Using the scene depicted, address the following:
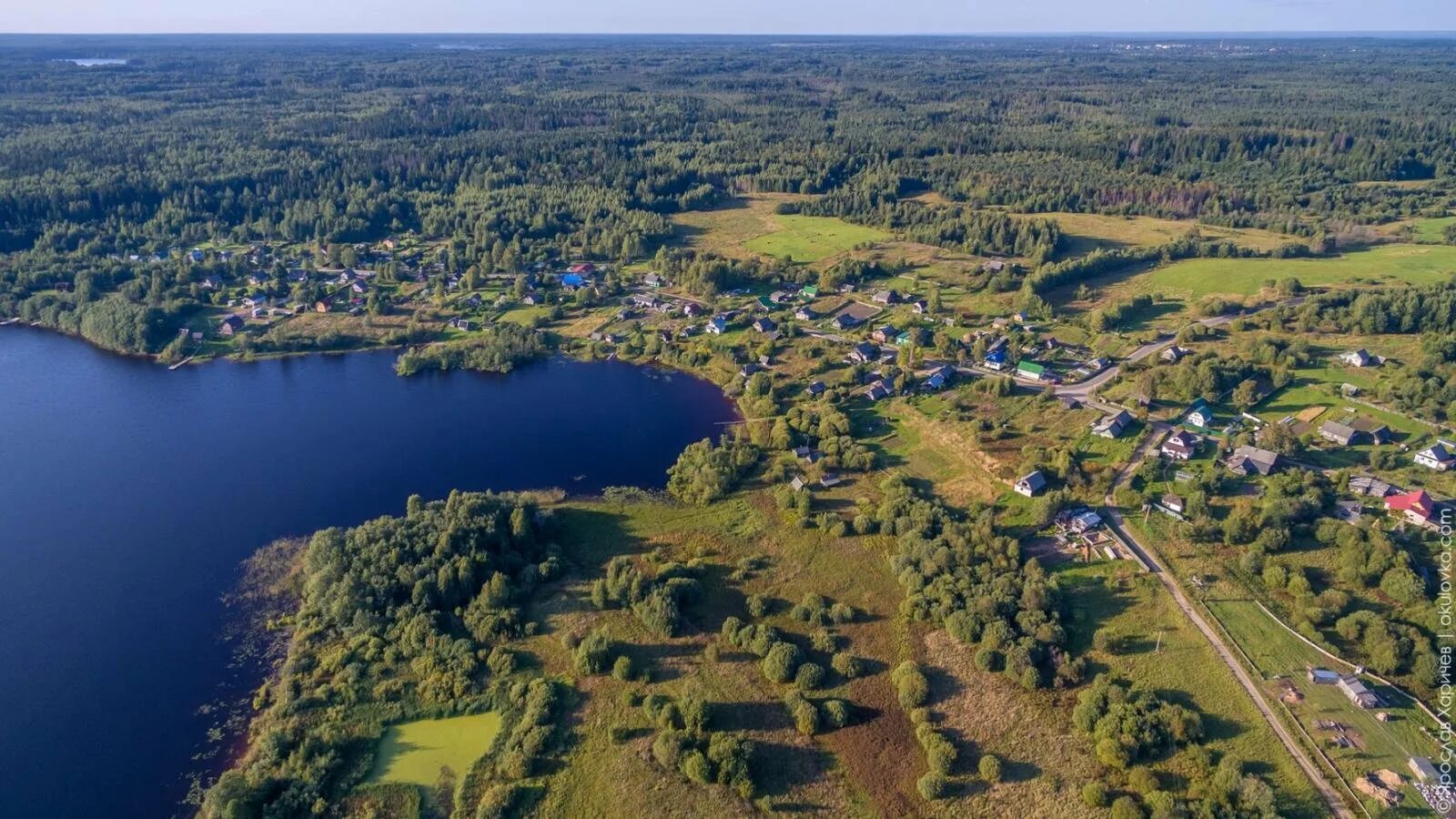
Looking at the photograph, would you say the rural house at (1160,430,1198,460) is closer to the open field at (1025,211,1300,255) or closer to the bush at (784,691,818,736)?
the bush at (784,691,818,736)

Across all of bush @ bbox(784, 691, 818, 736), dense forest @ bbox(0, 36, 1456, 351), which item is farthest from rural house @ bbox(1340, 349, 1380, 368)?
bush @ bbox(784, 691, 818, 736)

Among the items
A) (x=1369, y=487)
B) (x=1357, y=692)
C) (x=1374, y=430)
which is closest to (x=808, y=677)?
(x=1357, y=692)

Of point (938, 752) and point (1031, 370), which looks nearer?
point (938, 752)

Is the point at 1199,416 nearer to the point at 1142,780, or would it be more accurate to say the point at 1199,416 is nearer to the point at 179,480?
the point at 1142,780


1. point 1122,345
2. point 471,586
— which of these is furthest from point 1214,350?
point 471,586

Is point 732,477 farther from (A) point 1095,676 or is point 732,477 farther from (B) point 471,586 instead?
(A) point 1095,676

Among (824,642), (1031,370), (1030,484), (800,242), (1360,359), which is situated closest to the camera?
(824,642)

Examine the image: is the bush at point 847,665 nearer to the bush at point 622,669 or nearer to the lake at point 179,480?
the bush at point 622,669
